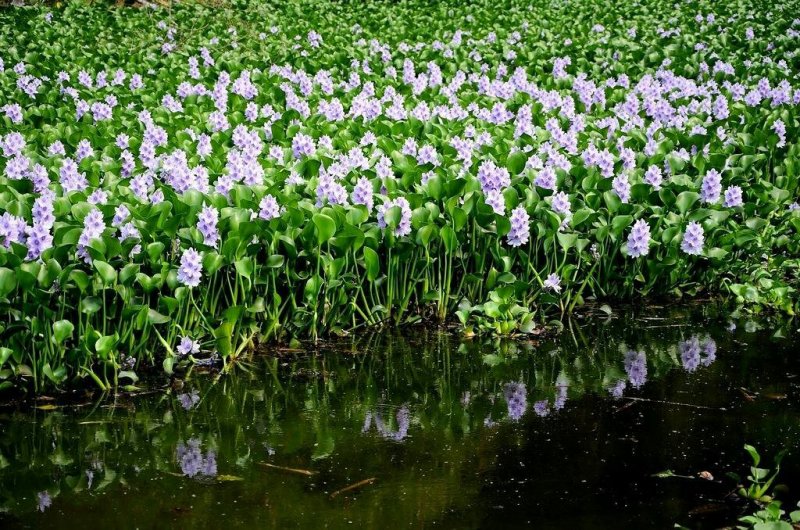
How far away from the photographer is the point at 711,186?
5.06 metres

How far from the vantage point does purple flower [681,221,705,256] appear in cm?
478

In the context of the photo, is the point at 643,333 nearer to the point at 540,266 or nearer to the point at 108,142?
the point at 540,266

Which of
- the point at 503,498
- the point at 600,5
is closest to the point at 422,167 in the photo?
the point at 503,498

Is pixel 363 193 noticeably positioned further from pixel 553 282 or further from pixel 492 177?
pixel 553 282

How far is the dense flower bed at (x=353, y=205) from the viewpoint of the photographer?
3896 mm

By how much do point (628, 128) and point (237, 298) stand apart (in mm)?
2853

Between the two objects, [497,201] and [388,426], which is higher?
[497,201]

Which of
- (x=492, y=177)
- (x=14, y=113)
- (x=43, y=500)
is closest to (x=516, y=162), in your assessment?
(x=492, y=177)

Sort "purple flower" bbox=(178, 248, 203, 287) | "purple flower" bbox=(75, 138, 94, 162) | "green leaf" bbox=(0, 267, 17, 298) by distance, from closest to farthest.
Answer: "green leaf" bbox=(0, 267, 17, 298) < "purple flower" bbox=(178, 248, 203, 287) < "purple flower" bbox=(75, 138, 94, 162)

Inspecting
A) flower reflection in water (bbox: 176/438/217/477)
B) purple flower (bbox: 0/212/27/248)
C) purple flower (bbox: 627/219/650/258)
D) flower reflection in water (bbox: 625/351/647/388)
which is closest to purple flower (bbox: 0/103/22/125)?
purple flower (bbox: 0/212/27/248)

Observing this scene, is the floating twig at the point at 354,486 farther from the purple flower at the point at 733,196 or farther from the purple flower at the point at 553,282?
the purple flower at the point at 733,196

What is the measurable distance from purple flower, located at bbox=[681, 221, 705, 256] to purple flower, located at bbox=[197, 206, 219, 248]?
7.00 ft

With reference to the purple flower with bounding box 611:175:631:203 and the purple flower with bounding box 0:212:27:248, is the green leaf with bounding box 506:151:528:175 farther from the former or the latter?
the purple flower with bounding box 0:212:27:248

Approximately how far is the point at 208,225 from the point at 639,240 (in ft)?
6.28
